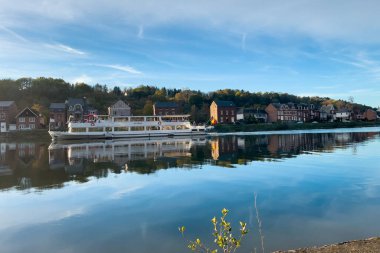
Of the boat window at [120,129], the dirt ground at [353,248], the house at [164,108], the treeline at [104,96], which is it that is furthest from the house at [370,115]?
the dirt ground at [353,248]

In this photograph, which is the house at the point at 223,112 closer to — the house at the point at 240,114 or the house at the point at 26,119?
the house at the point at 240,114

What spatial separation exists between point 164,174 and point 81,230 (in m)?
9.84

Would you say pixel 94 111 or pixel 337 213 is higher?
pixel 94 111

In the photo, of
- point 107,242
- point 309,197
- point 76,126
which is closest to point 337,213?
point 309,197

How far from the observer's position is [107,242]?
8242mm

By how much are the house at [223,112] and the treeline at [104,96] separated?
3.55 meters

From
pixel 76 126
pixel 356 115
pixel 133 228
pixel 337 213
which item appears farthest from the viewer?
pixel 356 115

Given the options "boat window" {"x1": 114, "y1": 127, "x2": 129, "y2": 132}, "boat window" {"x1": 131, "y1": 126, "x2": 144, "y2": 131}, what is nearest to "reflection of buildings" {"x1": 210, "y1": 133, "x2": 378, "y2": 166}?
"boat window" {"x1": 131, "y1": 126, "x2": 144, "y2": 131}

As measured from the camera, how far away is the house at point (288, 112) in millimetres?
118438

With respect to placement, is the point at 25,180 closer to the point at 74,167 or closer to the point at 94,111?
the point at 74,167

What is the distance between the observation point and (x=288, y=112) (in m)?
121

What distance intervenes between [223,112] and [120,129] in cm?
4718

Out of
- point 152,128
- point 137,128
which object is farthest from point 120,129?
point 152,128

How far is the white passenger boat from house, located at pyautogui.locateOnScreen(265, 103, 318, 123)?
54.1 m
